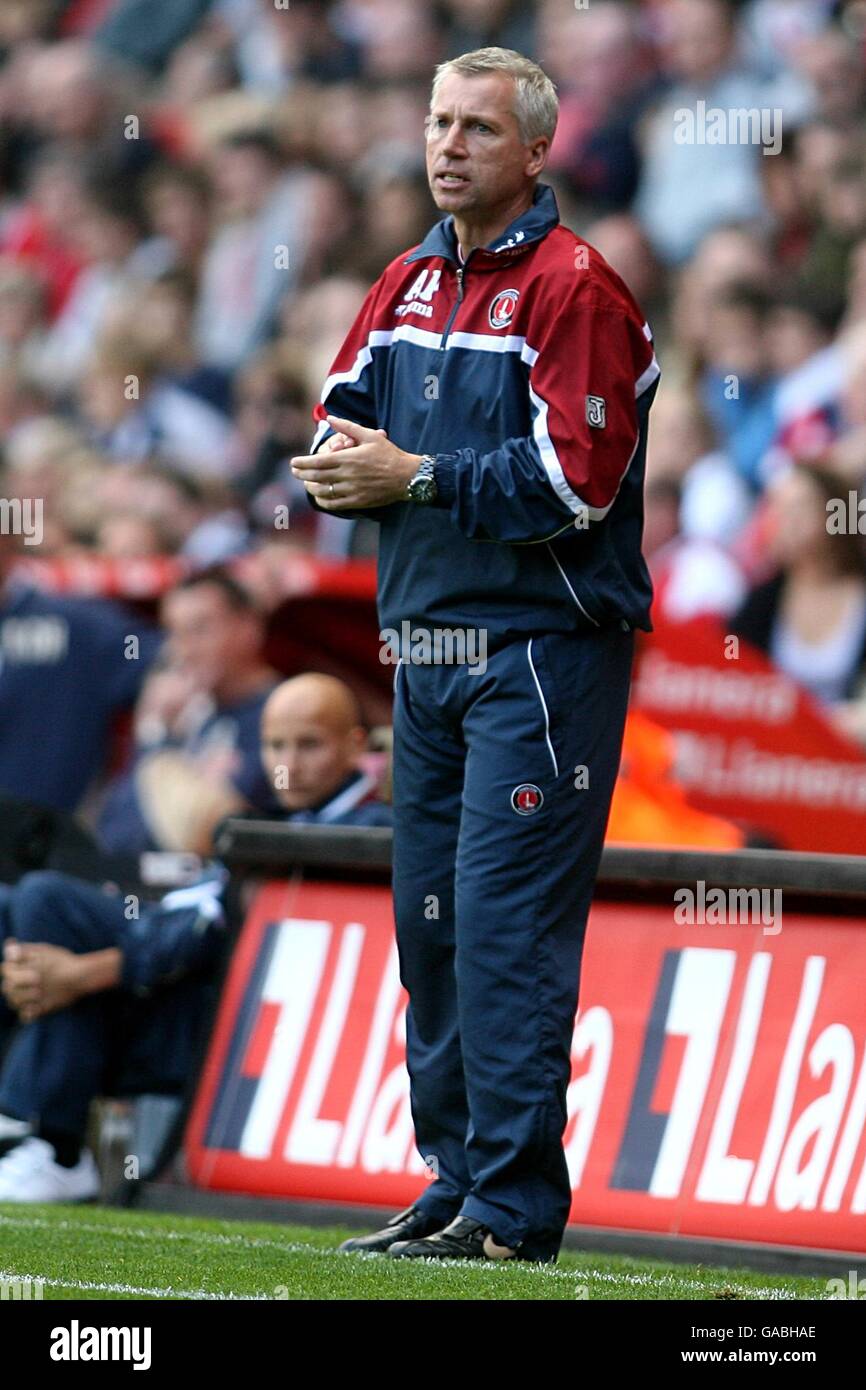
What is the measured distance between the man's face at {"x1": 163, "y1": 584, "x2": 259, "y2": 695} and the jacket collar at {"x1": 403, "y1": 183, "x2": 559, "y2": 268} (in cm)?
468

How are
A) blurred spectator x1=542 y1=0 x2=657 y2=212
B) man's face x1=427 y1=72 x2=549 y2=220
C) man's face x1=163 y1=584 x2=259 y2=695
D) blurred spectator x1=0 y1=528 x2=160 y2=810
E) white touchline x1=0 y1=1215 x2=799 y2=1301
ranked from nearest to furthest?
1. white touchline x1=0 y1=1215 x2=799 y2=1301
2. man's face x1=427 y1=72 x2=549 y2=220
3. man's face x1=163 y1=584 x2=259 y2=695
4. blurred spectator x1=0 y1=528 x2=160 y2=810
5. blurred spectator x1=542 y1=0 x2=657 y2=212

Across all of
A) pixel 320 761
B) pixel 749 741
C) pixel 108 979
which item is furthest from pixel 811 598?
pixel 108 979

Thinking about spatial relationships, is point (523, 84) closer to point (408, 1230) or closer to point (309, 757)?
point (408, 1230)

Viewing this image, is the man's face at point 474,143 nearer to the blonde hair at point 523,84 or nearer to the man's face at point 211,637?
the blonde hair at point 523,84

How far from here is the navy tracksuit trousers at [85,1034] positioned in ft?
23.2

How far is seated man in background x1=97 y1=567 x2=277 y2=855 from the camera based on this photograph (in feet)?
31.1

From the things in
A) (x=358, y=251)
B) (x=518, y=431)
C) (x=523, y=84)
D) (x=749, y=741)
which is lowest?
(x=749, y=741)

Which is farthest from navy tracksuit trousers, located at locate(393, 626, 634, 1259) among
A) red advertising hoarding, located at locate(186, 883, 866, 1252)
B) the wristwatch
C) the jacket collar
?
red advertising hoarding, located at locate(186, 883, 866, 1252)

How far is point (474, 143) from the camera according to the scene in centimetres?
495

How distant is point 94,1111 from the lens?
24.2 ft

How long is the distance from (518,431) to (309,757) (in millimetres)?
2642

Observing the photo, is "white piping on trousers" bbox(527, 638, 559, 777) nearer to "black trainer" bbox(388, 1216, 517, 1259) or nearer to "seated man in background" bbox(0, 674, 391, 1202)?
"black trainer" bbox(388, 1216, 517, 1259)

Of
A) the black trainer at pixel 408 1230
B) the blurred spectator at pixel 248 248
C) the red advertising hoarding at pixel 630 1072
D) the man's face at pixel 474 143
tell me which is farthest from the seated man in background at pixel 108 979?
the blurred spectator at pixel 248 248
